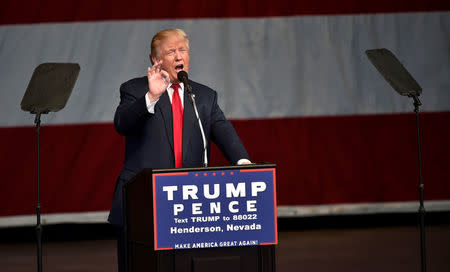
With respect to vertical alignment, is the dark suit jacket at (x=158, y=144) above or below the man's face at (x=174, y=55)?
below

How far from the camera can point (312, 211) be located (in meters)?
4.84

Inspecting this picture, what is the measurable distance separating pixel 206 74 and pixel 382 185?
135cm

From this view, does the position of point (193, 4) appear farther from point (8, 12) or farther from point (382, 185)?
point (382, 185)

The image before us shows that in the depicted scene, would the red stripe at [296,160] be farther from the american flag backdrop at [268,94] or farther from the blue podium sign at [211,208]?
the blue podium sign at [211,208]

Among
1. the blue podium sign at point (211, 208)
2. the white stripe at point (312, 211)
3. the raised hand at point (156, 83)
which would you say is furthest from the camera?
the white stripe at point (312, 211)

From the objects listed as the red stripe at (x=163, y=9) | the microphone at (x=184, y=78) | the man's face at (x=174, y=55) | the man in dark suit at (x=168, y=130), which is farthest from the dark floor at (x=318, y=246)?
the microphone at (x=184, y=78)

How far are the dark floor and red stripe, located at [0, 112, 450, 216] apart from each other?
0.27 metres

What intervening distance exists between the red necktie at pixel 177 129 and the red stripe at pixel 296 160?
214 cm

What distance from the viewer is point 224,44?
15.9 ft

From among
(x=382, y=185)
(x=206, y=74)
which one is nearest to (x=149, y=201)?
(x=206, y=74)

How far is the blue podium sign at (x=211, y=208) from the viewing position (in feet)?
7.29

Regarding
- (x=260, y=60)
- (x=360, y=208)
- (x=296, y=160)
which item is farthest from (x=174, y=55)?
(x=360, y=208)

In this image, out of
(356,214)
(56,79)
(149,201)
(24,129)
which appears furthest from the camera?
(356,214)

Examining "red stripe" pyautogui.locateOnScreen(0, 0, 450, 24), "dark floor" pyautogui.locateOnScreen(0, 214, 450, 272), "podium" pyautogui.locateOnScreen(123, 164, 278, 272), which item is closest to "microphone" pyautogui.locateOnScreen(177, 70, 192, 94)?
"podium" pyautogui.locateOnScreen(123, 164, 278, 272)
